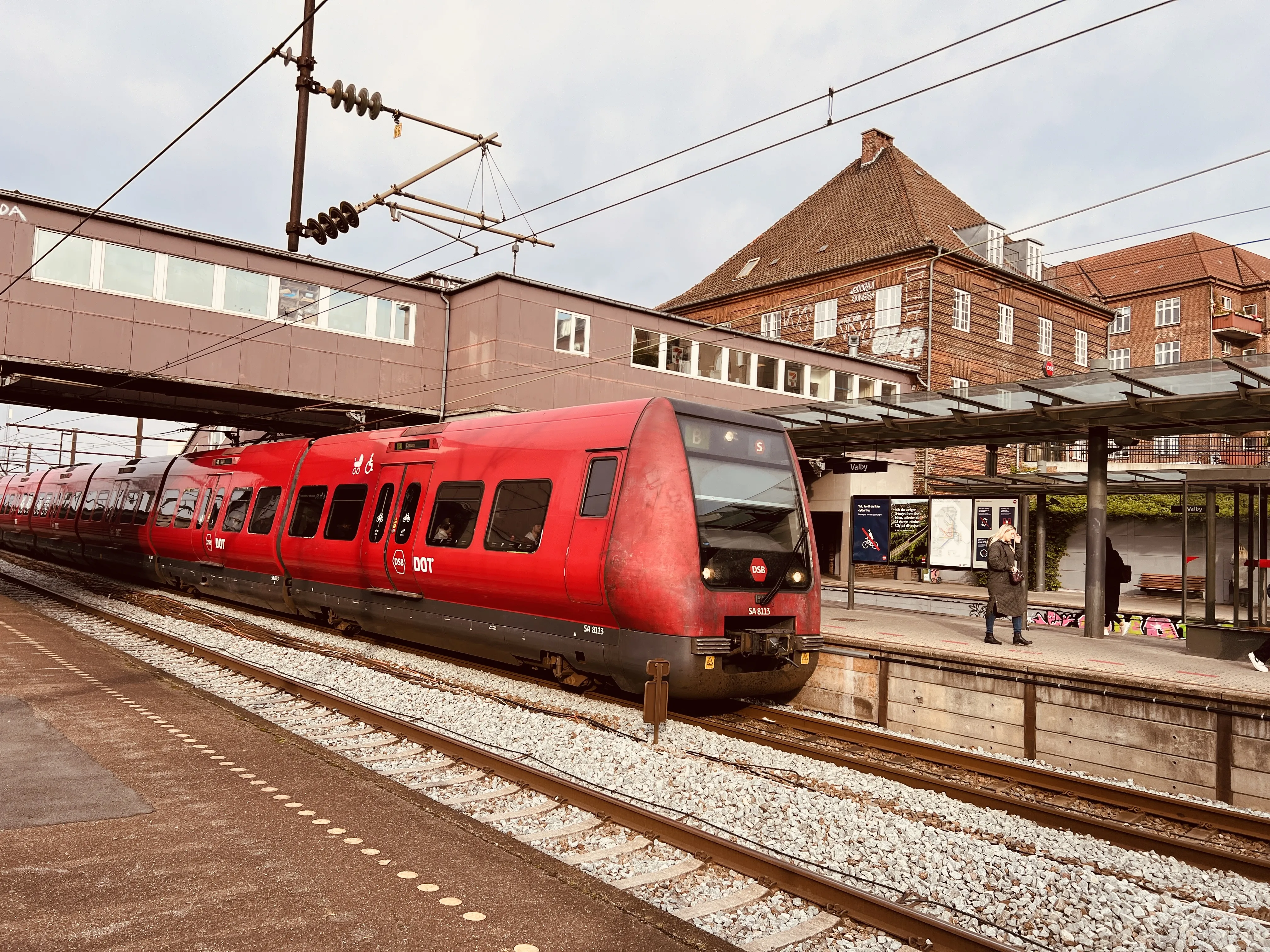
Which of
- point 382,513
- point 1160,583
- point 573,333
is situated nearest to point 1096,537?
point 382,513

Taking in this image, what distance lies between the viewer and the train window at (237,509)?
17.0m

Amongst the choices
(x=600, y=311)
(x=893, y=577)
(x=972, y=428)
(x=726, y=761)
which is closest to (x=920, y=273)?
(x=893, y=577)

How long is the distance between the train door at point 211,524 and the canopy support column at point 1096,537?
14.7 meters

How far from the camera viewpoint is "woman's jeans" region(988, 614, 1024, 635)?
1334 cm

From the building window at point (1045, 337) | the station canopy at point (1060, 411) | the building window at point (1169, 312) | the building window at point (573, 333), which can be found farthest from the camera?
the building window at point (1169, 312)

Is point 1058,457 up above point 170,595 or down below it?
above

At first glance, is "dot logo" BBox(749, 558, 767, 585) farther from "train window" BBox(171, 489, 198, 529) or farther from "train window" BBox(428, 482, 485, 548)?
"train window" BBox(171, 489, 198, 529)

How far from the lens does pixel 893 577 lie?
31719mm

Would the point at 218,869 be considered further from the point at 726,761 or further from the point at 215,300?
the point at 215,300

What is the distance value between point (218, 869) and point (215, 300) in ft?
62.9

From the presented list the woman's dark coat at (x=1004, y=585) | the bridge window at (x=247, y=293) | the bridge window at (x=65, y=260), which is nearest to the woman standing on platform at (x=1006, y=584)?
the woman's dark coat at (x=1004, y=585)

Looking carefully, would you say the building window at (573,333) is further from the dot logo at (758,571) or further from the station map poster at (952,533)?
the dot logo at (758,571)

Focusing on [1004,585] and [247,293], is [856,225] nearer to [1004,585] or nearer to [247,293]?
[247,293]

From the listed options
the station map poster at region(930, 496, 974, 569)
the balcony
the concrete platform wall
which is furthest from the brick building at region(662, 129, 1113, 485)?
the concrete platform wall
